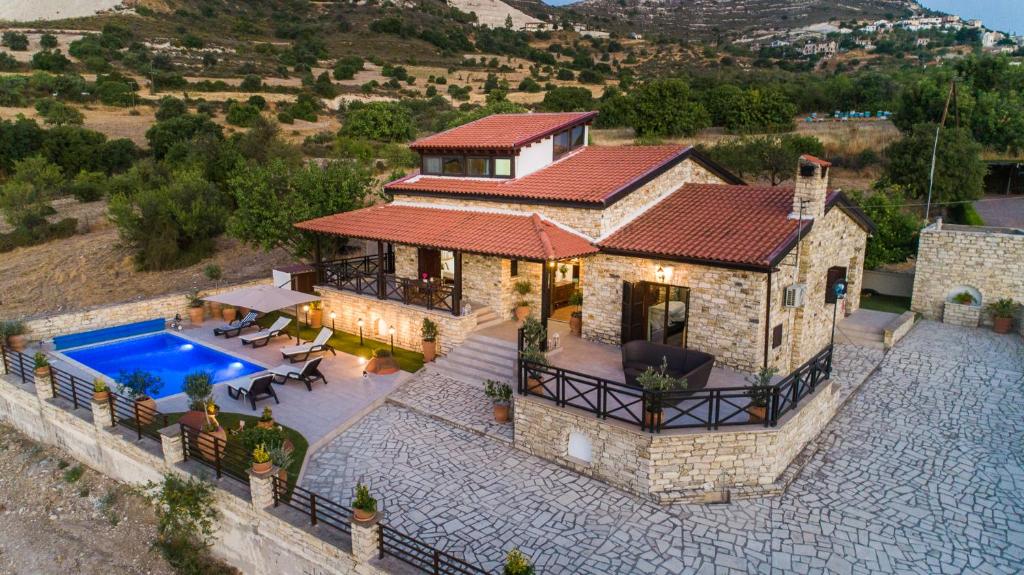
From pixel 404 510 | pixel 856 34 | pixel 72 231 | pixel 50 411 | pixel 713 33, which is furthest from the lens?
pixel 713 33

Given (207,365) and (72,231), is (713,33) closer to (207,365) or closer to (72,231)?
(72,231)

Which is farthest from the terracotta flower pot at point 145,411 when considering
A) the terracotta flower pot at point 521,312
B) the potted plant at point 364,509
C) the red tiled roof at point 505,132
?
the red tiled roof at point 505,132

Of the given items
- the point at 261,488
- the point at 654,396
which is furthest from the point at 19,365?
the point at 654,396

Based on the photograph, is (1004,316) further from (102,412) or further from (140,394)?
(102,412)

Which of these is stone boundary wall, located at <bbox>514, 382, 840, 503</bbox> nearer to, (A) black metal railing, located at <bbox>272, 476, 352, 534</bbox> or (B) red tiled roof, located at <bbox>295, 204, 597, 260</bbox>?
(A) black metal railing, located at <bbox>272, 476, 352, 534</bbox>

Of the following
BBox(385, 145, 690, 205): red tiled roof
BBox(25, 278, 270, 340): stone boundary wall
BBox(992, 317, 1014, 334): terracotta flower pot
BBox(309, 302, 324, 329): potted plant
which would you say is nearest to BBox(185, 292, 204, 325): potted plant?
BBox(25, 278, 270, 340): stone boundary wall

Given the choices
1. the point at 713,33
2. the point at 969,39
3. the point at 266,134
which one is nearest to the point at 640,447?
the point at 266,134
